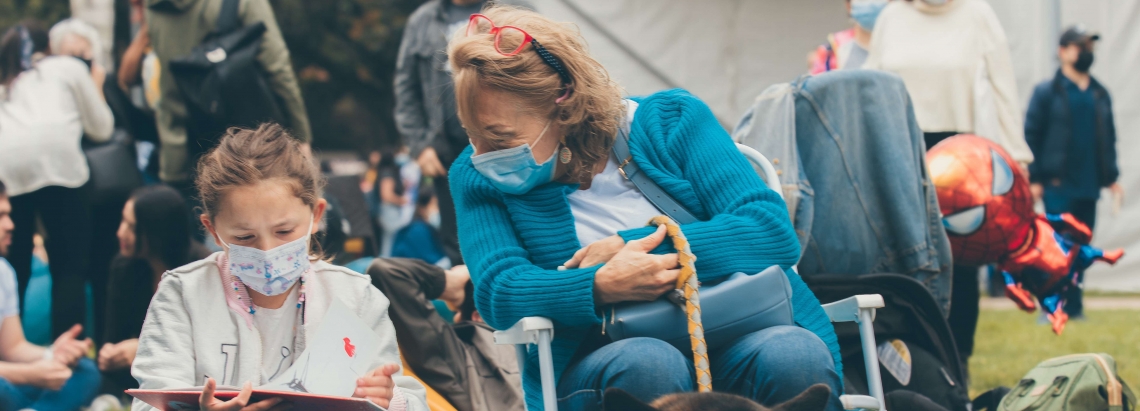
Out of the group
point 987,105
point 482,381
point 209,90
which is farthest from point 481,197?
point 987,105

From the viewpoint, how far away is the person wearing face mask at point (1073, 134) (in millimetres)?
7738

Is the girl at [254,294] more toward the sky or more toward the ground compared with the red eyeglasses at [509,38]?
more toward the ground

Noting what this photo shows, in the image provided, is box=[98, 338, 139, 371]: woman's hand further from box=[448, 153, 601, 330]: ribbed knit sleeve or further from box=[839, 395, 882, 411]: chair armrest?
box=[839, 395, 882, 411]: chair armrest

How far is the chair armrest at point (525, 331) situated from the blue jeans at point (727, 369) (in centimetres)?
12

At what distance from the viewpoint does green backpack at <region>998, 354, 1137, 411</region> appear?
3389 mm

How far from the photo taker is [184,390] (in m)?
2.18

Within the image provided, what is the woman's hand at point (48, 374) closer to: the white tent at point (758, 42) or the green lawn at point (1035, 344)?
the green lawn at point (1035, 344)

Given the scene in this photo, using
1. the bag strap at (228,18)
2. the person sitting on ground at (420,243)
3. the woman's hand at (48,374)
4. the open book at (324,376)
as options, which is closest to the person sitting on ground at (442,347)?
the open book at (324,376)

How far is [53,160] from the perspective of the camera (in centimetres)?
524

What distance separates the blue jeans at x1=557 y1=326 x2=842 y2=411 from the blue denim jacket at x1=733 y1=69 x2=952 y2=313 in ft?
4.11

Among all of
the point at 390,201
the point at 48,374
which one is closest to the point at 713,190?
the point at 48,374

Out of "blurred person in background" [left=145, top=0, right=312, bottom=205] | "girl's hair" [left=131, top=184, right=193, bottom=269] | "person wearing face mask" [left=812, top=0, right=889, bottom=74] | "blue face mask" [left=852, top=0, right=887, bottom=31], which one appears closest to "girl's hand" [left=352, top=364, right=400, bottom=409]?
"girl's hair" [left=131, top=184, right=193, bottom=269]

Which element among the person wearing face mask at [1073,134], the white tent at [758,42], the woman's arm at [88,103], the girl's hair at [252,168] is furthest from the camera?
the person wearing face mask at [1073,134]

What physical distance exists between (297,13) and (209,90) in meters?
19.2
